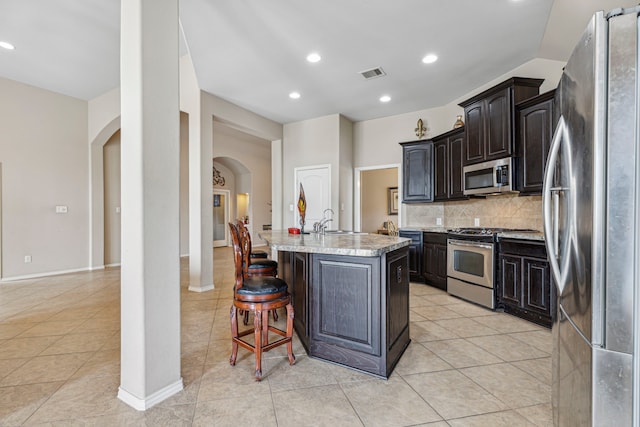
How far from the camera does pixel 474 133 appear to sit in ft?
13.1

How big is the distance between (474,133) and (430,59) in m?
1.15

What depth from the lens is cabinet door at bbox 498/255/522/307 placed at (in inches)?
124

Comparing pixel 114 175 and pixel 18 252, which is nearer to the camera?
pixel 18 252

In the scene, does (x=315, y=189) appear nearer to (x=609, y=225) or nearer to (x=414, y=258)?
(x=414, y=258)

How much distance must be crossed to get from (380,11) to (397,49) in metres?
0.75

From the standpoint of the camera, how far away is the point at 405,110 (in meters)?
5.49

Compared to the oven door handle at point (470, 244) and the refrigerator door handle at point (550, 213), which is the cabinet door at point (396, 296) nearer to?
Answer: the refrigerator door handle at point (550, 213)

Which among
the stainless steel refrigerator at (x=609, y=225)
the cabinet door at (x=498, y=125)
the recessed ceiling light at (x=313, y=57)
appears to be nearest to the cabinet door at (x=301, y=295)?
the stainless steel refrigerator at (x=609, y=225)

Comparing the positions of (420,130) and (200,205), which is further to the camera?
(420,130)

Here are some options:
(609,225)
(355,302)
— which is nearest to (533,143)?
(355,302)

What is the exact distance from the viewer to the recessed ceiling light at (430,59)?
11.8 ft

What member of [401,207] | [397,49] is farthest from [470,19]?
[401,207]

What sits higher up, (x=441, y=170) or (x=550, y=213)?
(x=441, y=170)

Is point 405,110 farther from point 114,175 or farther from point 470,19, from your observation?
point 114,175
